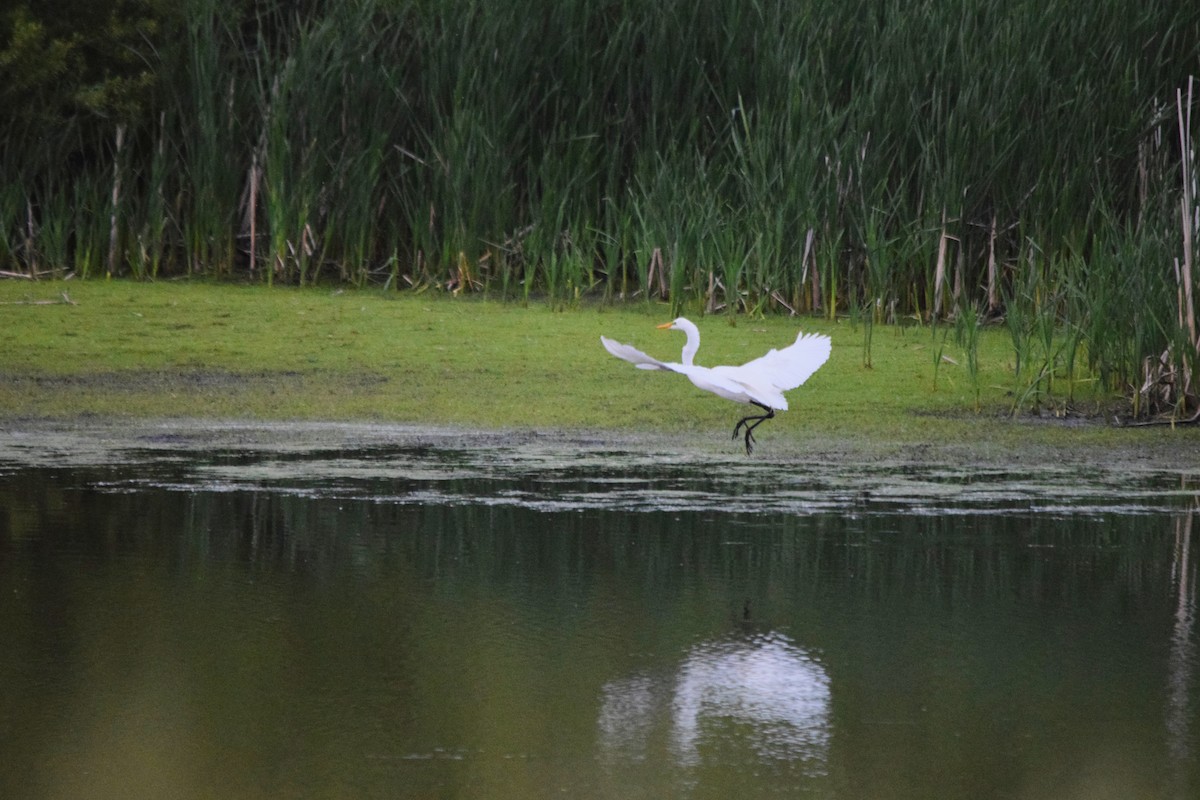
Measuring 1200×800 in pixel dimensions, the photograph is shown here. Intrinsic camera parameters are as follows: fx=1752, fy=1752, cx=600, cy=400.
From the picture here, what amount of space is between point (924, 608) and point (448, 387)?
13.3 feet

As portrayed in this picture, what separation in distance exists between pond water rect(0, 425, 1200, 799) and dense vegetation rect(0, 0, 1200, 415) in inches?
166

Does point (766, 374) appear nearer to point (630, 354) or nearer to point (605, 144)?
point (630, 354)

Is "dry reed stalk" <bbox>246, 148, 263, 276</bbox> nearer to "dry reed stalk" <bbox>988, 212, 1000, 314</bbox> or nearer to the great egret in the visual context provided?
"dry reed stalk" <bbox>988, 212, 1000, 314</bbox>

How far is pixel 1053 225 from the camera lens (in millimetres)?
9875

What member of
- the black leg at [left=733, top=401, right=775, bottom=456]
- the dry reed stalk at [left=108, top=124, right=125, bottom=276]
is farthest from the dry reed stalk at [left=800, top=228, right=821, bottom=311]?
the dry reed stalk at [left=108, top=124, right=125, bottom=276]

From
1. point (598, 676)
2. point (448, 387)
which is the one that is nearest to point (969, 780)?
point (598, 676)

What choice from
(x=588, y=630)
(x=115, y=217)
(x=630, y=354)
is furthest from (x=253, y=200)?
(x=588, y=630)

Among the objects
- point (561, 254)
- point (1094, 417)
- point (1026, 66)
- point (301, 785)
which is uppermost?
point (1026, 66)

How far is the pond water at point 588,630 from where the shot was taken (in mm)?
2777

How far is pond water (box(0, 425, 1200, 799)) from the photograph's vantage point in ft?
9.11

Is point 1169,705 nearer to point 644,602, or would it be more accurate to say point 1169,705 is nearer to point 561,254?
point 644,602

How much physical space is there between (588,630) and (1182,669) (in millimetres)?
1181

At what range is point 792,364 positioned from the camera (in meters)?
6.11

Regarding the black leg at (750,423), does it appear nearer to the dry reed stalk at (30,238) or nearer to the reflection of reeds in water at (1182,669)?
the reflection of reeds in water at (1182,669)
